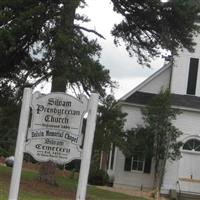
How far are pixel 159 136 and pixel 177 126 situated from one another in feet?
7.36

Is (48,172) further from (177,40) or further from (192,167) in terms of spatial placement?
(192,167)

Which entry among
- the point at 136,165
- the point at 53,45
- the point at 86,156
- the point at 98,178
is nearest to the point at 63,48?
the point at 53,45

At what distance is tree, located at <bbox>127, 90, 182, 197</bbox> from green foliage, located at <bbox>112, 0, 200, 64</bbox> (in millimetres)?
5249

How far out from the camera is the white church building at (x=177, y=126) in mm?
33344

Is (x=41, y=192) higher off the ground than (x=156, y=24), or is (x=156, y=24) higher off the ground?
(x=156, y=24)

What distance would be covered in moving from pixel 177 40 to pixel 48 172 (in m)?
7.17

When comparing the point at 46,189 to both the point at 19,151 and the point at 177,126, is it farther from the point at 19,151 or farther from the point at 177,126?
the point at 19,151

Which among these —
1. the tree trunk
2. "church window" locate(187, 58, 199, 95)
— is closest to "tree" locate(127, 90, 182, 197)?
"church window" locate(187, 58, 199, 95)

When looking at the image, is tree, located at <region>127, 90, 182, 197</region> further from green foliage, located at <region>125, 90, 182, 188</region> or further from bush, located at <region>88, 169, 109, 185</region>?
bush, located at <region>88, 169, 109, 185</region>

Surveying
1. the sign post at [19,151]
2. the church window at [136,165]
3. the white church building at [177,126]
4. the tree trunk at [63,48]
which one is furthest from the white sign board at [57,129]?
the church window at [136,165]

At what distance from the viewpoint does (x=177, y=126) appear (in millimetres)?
33469

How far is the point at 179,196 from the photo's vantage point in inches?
1244

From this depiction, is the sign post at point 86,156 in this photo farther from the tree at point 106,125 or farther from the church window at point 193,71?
the church window at point 193,71

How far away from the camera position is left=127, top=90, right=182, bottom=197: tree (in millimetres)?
31359
